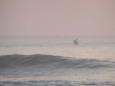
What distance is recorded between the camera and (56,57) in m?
2.86

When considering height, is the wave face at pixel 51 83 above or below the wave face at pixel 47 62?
below

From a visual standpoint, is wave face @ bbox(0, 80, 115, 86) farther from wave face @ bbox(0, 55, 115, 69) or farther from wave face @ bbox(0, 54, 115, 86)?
wave face @ bbox(0, 55, 115, 69)

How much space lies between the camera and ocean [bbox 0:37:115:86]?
2562mm

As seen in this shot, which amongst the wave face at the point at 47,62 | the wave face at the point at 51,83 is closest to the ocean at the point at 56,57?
the wave face at the point at 47,62

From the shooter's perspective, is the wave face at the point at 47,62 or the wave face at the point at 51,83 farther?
the wave face at the point at 47,62

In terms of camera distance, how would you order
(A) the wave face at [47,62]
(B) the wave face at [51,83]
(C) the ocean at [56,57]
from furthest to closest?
(A) the wave face at [47,62], (C) the ocean at [56,57], (B) the wave face at [51,83]

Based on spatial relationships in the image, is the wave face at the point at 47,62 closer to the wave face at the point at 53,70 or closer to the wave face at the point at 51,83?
the wave face at the point at 53,70

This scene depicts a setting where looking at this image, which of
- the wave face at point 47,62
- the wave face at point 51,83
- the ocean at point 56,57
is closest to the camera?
the wave face at point 51,83

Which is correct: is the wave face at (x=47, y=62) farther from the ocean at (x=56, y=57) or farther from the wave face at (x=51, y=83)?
the wave face at (x=51, y=83)

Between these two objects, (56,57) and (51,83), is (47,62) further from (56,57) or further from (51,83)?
(51,83)

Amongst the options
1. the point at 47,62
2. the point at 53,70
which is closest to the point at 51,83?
the point at 53,70

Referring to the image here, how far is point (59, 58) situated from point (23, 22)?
0.60 m

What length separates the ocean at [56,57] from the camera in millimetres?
2562

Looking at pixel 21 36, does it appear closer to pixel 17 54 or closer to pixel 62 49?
pixel 17 54
